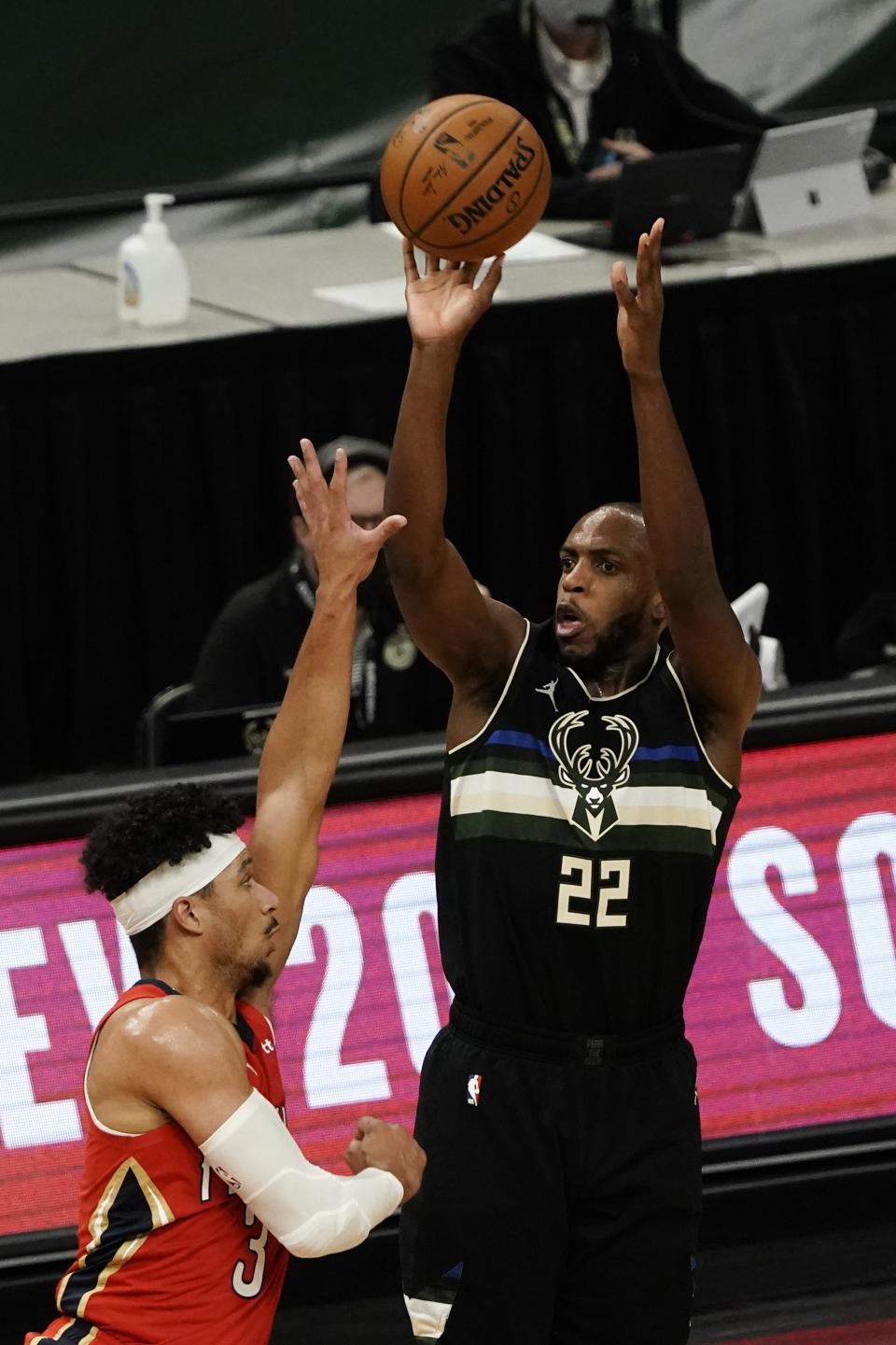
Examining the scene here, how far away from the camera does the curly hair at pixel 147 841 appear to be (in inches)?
127

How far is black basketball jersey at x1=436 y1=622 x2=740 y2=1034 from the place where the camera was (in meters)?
3.50

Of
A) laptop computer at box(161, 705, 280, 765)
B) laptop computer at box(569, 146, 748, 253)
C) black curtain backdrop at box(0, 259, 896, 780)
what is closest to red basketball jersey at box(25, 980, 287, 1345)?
laptop computer at box(161, 705, 280, 765)

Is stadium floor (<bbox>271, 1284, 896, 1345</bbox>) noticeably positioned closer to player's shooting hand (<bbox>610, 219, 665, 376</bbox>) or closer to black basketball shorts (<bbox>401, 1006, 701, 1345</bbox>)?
black basketball shorts (<bbox>401, 1006, 701, 1345</bbox>)

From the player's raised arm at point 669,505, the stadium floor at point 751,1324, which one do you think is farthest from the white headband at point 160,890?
the stadium floor at point 751,1324

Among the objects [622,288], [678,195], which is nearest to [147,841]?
[622,288]

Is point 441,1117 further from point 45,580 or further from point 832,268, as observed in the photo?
point 832,268

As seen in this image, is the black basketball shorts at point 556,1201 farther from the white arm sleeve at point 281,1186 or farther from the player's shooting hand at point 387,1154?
the white arm sleeve at point 281,1186

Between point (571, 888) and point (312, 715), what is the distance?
21.0 inches

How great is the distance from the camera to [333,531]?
356 centimetres

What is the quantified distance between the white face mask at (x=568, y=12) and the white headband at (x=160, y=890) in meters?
4.77

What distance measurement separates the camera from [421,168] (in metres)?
3.64

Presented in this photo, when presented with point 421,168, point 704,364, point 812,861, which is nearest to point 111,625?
point 704,364

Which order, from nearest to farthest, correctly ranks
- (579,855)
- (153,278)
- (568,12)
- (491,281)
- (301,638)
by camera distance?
(491,281) < (579,855) < (301,638) < (153,278) < (568,12)

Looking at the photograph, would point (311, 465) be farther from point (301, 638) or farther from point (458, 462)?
point (458, 462)
